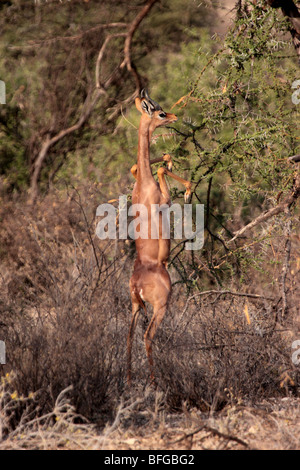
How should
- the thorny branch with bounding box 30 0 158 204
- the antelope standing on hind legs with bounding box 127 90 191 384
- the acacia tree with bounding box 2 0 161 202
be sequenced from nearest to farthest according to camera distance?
the antelope standing on hind legs with bounding box 127 90 191 384, the thorny branch with bounding box 30 0 158 204, the acacia tree with bounding box 2 0 161 202

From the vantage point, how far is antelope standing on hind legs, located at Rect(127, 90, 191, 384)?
4395 millimetres

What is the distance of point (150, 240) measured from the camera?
444cm

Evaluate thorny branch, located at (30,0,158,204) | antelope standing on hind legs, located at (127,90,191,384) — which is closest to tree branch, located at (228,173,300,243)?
antelope standing on hind legs, located at (127,90,191,384)

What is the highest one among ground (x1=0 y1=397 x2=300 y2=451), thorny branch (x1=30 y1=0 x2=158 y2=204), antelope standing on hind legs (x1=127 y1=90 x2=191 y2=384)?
thorny branch (x1=30 y1=0 x2=158 y2=204)

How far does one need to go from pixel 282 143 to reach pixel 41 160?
770 centimetres

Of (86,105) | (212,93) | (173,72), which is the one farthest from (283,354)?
(86,105)

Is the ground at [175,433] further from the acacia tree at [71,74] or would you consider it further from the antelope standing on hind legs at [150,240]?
the acacia tree at [71,74]

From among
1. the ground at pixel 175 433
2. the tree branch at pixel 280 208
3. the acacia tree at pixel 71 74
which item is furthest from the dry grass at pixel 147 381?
the acacia tree at pixel 71 74

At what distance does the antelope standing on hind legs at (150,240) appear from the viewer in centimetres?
439

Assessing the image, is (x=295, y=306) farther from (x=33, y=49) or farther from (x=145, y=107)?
(x=33, y=49)

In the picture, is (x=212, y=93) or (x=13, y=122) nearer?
(x=212, y=93)

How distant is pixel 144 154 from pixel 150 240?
0.58 metres

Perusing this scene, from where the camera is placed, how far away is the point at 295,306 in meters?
4.78

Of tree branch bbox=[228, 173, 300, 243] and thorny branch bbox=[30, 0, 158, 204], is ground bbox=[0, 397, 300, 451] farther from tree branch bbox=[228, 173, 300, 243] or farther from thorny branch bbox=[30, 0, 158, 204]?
thorny branch bbox=[30, 0, 158, 204]
